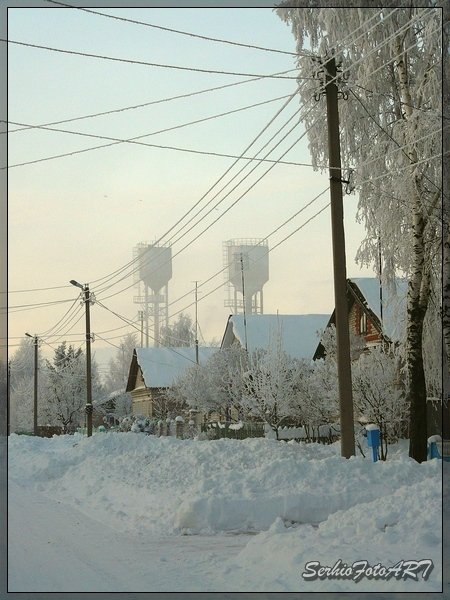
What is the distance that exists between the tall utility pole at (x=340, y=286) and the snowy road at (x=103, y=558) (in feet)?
12.4

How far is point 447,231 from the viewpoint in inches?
742

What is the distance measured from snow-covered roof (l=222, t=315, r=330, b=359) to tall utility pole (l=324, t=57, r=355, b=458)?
34.3 meters

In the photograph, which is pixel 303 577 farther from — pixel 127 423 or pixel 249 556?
pixel 127 423

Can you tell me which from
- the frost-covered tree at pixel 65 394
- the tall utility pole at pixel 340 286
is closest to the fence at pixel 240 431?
the tall utility pole at pixel 340 286

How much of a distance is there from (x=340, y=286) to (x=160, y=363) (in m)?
52.3

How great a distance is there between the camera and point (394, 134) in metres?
19.5

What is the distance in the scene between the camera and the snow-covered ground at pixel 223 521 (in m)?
8.31

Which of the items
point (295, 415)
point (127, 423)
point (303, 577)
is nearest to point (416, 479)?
point (303, 577)

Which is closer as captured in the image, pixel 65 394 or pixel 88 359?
pixel 88 359

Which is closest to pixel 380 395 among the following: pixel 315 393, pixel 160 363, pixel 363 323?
pixel 315 393

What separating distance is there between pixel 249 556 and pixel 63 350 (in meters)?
62.8

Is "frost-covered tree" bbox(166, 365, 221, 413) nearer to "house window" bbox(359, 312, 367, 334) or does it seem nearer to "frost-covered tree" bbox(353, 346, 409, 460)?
"house window" bbox(359, 312, 367, 334)

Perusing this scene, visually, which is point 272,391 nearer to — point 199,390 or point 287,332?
point 199,390

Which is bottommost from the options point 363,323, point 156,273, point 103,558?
point 103,558
